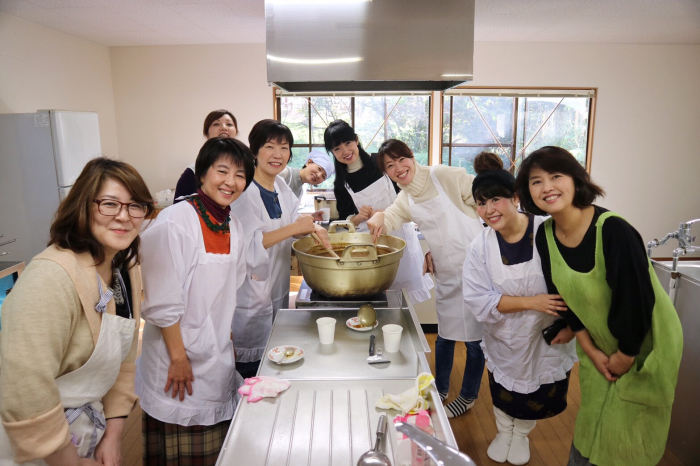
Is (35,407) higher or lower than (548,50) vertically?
lower

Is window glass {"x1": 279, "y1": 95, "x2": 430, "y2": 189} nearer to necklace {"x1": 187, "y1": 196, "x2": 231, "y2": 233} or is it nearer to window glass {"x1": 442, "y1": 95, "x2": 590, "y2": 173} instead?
window glass {"x1": 442, "y1": 95, "x2": 590, "y2": 173}

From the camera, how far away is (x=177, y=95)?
4727mm

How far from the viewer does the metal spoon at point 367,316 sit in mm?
1556

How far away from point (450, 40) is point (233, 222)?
41.4 inches

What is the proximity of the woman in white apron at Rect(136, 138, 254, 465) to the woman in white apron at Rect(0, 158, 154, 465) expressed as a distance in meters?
0.19

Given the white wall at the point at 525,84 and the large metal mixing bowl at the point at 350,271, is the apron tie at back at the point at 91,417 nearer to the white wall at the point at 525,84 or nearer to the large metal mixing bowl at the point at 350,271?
the large metal mixing bowl at the point at 350,271

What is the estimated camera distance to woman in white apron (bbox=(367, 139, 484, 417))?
212 centimetres

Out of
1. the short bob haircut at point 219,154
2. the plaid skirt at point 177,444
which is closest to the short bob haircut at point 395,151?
the short bob haircut at point 219,154

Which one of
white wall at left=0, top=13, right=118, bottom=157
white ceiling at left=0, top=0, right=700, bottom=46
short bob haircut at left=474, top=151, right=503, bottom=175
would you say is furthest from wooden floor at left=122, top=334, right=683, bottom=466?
white wall at left=0, top=13, right=118, bottom=157

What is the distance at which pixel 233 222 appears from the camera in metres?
1.58

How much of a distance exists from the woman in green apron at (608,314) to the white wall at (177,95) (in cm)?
384

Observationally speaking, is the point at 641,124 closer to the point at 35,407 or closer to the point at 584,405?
the point at 584,405

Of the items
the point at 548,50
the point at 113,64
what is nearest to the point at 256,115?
the point at 113,64

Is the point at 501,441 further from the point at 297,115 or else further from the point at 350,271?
the point at 297,115
